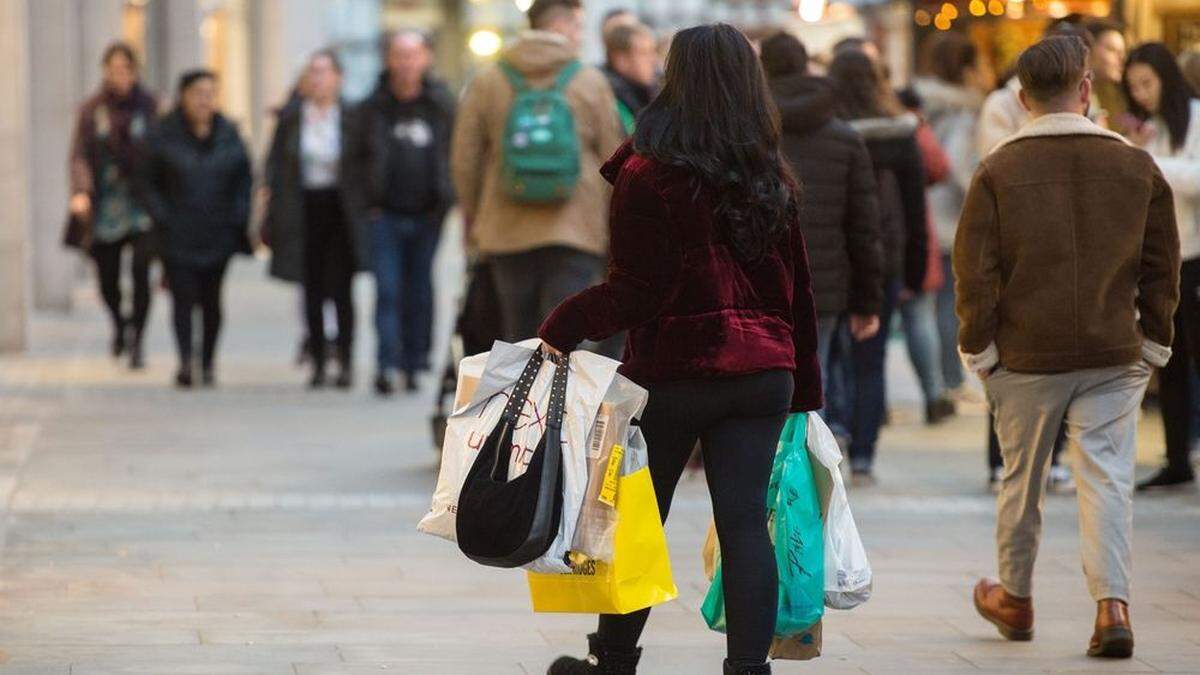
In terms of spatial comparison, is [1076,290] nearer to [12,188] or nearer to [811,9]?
[12,188]

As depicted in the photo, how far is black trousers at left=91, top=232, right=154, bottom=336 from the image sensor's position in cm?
1470

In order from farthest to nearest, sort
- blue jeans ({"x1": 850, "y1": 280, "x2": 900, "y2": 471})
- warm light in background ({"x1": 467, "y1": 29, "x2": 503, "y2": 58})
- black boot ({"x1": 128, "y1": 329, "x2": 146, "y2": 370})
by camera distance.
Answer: warm light in background ({"x1": 467, "y1": 29, "x2": 503, "y2": 58})
black boot ({"x1": 128, "y1": 329, "x2": 146, "y2": 370})
blue jeans ({"x1": 850, "y1": 280, "x2": 900, "y2": 471})

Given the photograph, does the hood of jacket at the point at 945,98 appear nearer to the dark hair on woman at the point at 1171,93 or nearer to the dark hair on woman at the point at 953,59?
the dark hair on woman at the point at 953,59

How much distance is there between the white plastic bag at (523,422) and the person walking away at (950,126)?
7170 millimetres

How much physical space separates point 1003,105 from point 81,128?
7.12 m

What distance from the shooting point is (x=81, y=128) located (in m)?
15.2

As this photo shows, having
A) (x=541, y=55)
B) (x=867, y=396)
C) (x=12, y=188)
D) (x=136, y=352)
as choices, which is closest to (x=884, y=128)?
(x=867, y=396)

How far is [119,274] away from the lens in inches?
609

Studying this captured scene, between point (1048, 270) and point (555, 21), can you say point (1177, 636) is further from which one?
point (555, 21)

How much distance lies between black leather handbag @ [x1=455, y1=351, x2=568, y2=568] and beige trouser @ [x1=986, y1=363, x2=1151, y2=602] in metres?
1.59

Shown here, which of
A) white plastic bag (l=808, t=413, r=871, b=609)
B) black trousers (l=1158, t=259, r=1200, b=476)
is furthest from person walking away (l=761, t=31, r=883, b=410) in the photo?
white plastic bag (l=808, t=413, r=871, b=609)

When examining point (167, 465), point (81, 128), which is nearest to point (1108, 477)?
point (167, 465)

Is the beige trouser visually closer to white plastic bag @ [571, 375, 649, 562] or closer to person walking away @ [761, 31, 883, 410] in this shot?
white plastic bag @ [571, 375, 649, 562]

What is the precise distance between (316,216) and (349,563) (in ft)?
19.8
